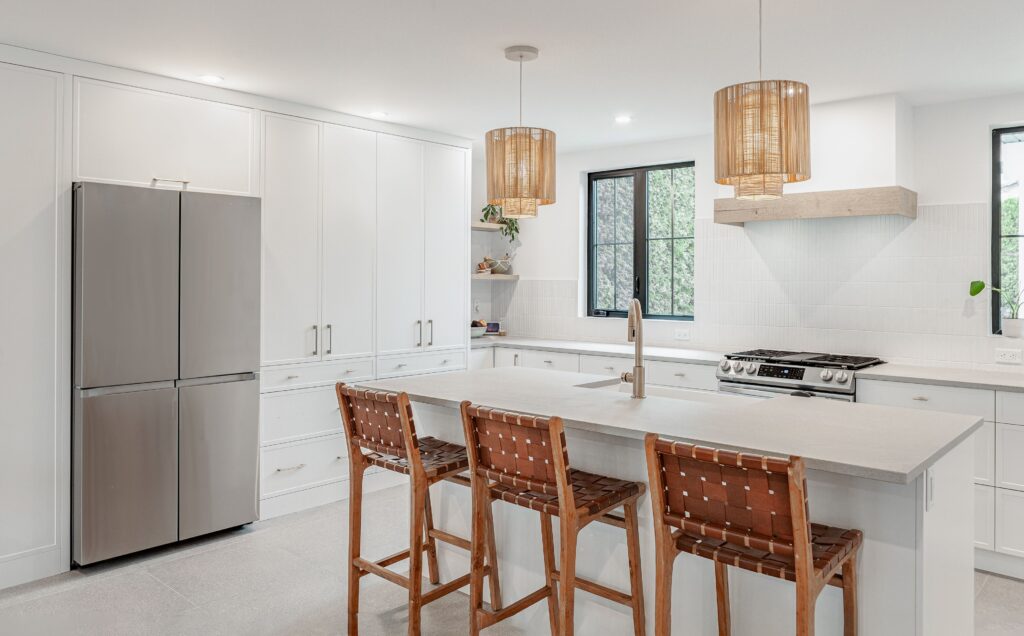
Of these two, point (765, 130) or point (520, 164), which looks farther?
point (520, 164)

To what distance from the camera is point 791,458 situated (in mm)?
1665

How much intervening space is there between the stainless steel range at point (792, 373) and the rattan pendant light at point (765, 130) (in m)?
1.94

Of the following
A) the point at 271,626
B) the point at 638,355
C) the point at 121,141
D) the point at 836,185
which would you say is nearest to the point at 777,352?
the point at 836,185

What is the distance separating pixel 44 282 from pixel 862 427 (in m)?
3.55

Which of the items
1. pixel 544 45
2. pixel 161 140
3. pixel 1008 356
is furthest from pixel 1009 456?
pixel 161 140

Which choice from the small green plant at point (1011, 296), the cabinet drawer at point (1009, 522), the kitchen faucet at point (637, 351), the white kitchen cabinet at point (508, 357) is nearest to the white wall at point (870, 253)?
the small green plant at point (1011, 296)

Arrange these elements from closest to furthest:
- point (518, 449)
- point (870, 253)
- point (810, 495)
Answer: point (810, 495)
point (518, 449)
point (870, 253)

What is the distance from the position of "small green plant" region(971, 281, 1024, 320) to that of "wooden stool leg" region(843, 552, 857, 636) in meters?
2.77

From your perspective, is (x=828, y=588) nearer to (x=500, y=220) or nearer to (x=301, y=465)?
(x=301, y=465)

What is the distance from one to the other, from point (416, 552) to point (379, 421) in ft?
1.62

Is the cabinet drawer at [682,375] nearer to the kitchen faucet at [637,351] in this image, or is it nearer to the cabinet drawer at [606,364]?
the cabinet drawer at [606,364]

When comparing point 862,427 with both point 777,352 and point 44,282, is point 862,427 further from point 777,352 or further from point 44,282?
point 44,282

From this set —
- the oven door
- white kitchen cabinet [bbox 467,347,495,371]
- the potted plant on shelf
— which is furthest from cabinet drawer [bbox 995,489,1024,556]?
white kitchen cabinet [bbox 467,347,495,371]

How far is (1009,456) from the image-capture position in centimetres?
348
